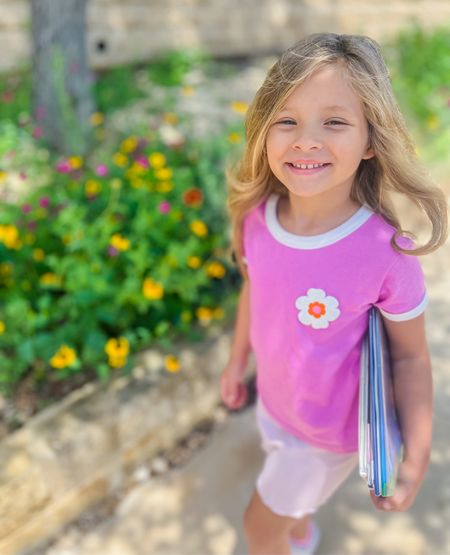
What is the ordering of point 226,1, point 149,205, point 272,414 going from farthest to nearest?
point 226,1 < point 149,205 < point 272,414

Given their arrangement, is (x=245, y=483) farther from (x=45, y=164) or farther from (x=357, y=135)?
(x=45, y=164)

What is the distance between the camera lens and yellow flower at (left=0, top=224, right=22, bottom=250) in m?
2.49

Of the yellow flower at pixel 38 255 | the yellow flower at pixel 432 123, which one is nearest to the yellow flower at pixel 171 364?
the yellow flower at pixel 38 255

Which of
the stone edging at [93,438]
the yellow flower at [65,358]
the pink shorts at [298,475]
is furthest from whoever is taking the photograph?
the yellow flower at [65,358]

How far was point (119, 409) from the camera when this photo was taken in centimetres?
228

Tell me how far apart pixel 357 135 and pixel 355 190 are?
197mm

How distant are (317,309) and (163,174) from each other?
4.91 feet

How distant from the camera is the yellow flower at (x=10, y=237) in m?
2.49

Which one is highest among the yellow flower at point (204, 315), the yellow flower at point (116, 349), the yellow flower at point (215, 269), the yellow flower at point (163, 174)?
the yellow flower at point (163, 174)

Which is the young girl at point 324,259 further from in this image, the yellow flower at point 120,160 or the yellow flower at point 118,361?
the yellow flower at point 120,160

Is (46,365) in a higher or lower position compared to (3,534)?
higher

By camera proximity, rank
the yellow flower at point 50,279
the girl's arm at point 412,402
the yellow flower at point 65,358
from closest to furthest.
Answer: the girl's arm at point 412,402
the yellow flower at point 65,358
the yellow flower at point 50,279

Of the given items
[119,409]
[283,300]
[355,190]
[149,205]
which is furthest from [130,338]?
[355,190]

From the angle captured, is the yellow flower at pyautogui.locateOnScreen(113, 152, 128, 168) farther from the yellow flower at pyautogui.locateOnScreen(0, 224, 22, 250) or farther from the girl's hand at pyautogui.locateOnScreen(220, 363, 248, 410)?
the girl's hand at pyautogui.locateOnScreen(220, 363, 248, 410)
